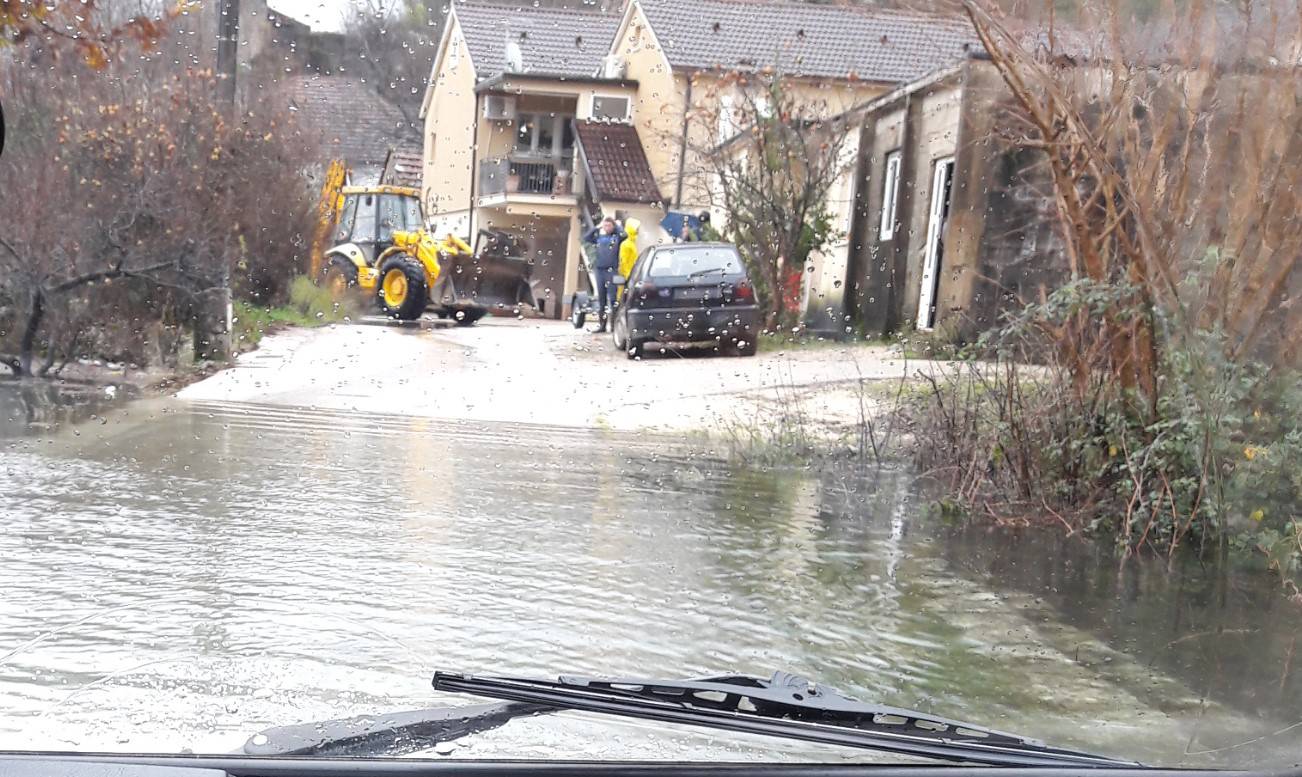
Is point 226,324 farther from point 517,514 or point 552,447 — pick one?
point 517,514

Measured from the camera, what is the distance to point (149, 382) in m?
13.4

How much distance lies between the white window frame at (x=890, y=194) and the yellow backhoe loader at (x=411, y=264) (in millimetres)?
5563

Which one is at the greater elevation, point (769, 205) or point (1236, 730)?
point (769, 205)

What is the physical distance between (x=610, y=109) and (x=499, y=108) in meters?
2.54

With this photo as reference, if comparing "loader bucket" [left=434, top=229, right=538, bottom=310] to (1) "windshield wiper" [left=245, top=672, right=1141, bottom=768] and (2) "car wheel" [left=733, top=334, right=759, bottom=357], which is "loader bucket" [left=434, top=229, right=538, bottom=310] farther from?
(1) "windshield wiper" [left=245, top=672, right=1141, bottom=768]


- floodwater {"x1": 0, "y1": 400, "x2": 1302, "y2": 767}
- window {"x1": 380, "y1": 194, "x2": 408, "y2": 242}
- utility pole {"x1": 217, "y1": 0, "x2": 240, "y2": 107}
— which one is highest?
utility pole {"x1": 217, "y1": 0, "x2": 240, "y2": 107}

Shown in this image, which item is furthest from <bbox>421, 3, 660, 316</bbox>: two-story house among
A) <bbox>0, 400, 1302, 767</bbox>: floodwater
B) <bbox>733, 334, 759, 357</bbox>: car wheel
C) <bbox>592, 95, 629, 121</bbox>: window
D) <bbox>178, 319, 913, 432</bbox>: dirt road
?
<bbox>0, 400, 1302, 767</bbox>: floodwater

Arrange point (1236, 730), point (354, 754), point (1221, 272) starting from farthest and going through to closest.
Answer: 1. point (1221, 272)
2. point (1236, 730)
3. point (354, 754)

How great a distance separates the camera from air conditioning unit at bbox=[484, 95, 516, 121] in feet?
53.8

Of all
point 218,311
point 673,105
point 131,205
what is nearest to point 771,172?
point 673,105

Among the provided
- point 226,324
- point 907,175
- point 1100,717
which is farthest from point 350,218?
point 1100,717

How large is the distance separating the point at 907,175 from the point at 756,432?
10.2 m

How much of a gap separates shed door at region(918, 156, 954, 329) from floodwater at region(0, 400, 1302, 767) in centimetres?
964

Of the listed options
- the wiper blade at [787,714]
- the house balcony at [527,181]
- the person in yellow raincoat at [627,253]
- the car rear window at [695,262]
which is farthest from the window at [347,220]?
the wiper blade at [787,714]
